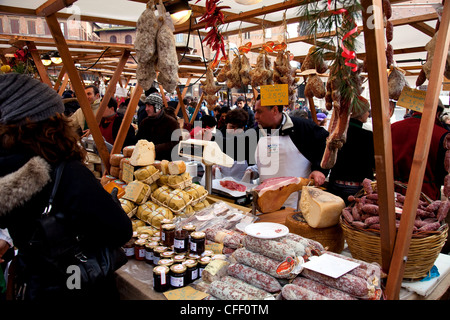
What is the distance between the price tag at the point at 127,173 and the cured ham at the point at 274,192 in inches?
47.9

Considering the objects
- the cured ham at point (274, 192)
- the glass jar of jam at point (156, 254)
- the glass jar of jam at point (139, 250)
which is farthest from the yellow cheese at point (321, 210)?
the glass jar of jam at point (139, 250)

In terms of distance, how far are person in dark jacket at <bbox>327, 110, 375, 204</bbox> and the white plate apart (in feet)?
5.74

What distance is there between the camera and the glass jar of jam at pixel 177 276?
69.6 inches

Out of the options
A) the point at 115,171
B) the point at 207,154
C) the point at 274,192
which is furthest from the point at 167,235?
the point at 115,171

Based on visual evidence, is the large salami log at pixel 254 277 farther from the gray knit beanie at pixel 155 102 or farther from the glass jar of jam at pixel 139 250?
the gray knit beanie at pixel 155 102

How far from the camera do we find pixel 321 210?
201cm

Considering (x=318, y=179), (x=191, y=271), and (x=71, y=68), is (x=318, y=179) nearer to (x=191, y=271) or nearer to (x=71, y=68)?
(x=191, y=271)

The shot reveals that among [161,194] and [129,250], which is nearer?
[129,250]

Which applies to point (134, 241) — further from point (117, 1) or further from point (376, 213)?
point (117, 1)

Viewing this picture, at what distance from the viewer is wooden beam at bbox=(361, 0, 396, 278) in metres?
1.27

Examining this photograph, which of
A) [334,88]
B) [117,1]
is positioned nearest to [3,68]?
[117,1]

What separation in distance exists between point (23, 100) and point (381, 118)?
5.61 ft

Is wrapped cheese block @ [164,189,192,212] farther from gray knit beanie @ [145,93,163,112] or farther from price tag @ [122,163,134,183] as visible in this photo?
gray knit beanie @ [145,93,163,112]
